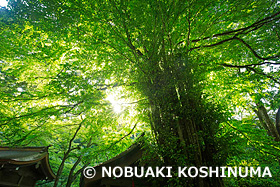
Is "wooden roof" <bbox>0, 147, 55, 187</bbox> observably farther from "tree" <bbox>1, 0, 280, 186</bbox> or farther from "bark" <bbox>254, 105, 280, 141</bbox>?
"bark" <bbox>254, 105, 280, 141</bbox>

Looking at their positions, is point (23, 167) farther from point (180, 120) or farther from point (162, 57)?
point (162, 57)

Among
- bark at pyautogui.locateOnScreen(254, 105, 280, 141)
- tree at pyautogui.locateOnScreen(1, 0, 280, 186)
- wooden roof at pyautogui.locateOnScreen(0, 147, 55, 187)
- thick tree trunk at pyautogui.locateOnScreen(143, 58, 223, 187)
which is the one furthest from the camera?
bark at pyautogui.locateOnScreen(254, 105, 280, 141)

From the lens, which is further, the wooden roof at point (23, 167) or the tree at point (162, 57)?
the wooden roof at point (23, 167)

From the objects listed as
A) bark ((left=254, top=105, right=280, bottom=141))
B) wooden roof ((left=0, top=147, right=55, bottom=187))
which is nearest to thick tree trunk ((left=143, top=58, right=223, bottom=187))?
wooden roof ((left=0, top=147, right=55, bottom=187))

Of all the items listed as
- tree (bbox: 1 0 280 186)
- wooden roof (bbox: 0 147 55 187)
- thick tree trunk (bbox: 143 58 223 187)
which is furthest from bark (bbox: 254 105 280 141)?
wooden roof (bbox: 0 147 55 187)

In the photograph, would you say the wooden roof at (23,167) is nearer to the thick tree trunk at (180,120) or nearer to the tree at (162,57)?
the tree at (162,57)

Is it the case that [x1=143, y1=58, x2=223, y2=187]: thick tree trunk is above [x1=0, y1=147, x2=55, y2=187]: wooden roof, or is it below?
above

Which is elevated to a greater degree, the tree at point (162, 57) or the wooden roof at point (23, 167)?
the tree at point (162, 57)

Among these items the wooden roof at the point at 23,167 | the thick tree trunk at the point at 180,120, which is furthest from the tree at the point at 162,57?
the wooden roof at the point at 23,167

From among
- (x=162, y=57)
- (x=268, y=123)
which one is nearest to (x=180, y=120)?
(x=162, y=57)

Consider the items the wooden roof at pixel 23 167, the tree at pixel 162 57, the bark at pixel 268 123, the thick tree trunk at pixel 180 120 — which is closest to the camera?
the thick tree trunk at pixel 180 120

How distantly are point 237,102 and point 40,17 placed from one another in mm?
7803

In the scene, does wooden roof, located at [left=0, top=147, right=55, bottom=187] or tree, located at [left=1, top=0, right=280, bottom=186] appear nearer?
tree, located at [left=1, top=0, right=280, bottom=186]

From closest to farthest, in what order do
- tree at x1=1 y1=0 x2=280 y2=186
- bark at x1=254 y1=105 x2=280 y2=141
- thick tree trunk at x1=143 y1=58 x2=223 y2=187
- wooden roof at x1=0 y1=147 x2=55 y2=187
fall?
1. thick tree trunk at x1=143 y1=58 x2=223 y2=187
2. tree at x1=1 y1=0 x2=280 y2=186
3. wooden roof at x1=0 y1=147 x2=55 y2=187
4. bark at x1=254 y1=105 x2=280 y2=141
